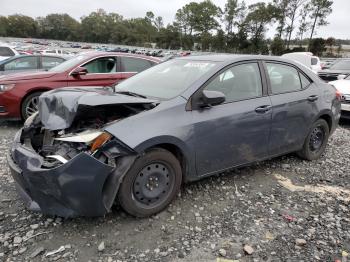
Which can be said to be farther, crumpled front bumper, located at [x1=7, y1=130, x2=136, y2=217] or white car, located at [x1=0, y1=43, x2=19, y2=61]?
white car, located at [x1=0, y1=43, x2=19, y2=61]

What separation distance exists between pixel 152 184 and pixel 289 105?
7.13 feet

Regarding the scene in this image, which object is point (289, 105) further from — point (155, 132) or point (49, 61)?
point (49, 61)

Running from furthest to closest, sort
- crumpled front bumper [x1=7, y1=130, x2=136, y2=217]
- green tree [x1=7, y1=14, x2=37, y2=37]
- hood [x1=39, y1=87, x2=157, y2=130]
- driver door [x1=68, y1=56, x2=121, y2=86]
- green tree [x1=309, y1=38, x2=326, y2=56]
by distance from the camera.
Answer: green tree [x1=7, y1=14, x2=37, y2=37], green tree [x1=309, y1=38, x2=326, y2=56], driver door [x1=68, y1=56, x2=121, y2=86], hood [x1=39, y1=87, x2=157, y2=130], crumpled front bumper [x1=7, y1=130, x2=136, y2=217]

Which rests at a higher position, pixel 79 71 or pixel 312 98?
pixel 312 98

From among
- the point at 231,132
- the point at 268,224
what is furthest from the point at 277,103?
the point at 268,224

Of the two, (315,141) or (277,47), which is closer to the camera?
(315,141)

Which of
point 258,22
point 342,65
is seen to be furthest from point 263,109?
point 258,22

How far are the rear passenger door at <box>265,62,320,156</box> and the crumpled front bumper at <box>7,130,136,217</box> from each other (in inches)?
83.2

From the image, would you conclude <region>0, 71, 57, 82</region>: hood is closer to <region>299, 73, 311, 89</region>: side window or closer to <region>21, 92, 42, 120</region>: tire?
<region>21, 92, 42, 120</region>: tire

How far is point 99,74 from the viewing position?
7.18 meters

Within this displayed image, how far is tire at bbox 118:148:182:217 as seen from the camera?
10.0 ft

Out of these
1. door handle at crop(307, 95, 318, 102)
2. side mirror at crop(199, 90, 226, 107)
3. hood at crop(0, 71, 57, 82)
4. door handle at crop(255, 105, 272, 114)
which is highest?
side mirror at crop(199, 90, 226, 107)

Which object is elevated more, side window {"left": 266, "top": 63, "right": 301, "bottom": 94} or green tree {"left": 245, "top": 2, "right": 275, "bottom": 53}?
green tree {"left": 245, "top": 2, "right": 275, "bottom": 53}

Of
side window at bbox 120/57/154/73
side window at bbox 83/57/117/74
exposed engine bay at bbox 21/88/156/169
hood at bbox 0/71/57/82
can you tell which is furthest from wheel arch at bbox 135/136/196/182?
side window at bbox 120/57/154/73
